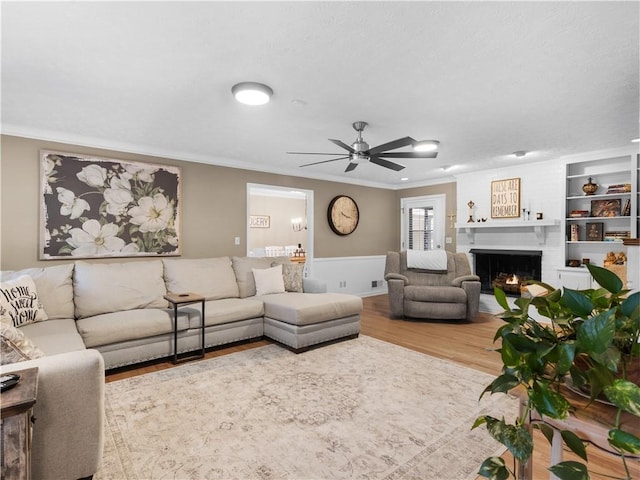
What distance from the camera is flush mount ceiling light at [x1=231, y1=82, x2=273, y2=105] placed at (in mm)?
2627

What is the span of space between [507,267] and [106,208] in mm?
6017

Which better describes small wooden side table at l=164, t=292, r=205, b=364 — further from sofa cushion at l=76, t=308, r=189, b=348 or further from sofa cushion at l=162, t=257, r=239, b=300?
sofa cushion at l=162, t=257, r=239, b=300

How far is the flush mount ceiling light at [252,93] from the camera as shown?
2.63 metres

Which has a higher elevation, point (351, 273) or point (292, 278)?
point (292, 278)

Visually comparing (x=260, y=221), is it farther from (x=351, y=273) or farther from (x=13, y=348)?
(x=13, y=348)

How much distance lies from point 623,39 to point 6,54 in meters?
3.73

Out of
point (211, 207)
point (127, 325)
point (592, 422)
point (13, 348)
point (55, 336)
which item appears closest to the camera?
point (592, 422)

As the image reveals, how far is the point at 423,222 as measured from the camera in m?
7.12

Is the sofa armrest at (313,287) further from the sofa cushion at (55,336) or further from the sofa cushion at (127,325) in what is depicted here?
the sofa cushion at (55,336)

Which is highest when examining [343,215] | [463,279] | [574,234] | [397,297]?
[343,215]

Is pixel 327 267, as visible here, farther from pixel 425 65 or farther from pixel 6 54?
pixel 6 54

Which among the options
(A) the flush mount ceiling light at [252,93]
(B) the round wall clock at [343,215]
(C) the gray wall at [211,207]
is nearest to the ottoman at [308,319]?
(C) the gray wall at [211,207]

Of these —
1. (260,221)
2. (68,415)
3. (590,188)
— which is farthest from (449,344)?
(260,221)

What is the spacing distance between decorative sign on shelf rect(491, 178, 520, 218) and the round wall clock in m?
2.41
